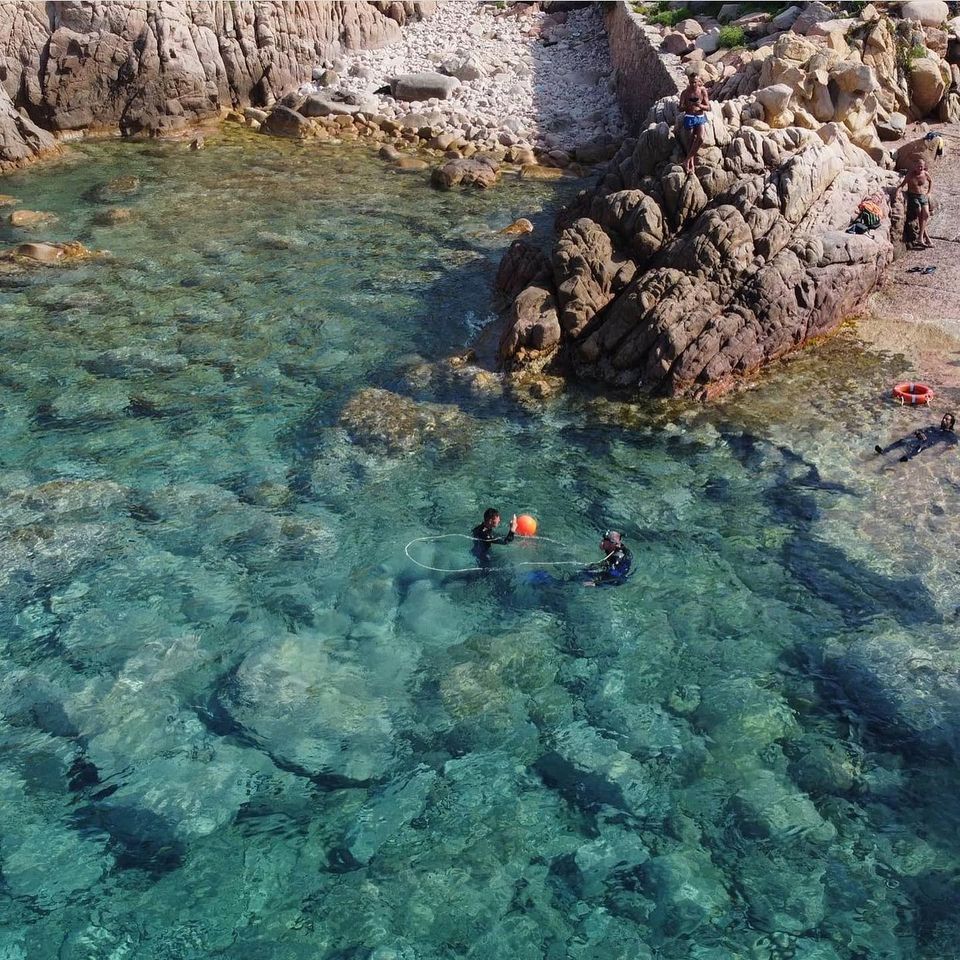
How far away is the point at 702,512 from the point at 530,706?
13.5 ft

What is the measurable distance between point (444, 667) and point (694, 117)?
35.1ft

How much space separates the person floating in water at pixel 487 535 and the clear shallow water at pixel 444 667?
0.35 m

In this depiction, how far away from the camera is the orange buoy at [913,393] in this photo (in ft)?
47.6

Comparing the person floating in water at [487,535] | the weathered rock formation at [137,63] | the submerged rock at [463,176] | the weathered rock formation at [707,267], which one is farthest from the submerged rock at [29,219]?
the person floating in water at [487,535]

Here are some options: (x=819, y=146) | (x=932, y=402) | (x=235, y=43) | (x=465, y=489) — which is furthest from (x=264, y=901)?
(x=235, y=43)

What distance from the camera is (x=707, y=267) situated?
15.5m

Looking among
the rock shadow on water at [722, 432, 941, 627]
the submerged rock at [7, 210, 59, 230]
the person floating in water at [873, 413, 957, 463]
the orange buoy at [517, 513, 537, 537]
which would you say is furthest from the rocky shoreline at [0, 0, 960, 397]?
the orange buoy at [517, 513, 537, 537]

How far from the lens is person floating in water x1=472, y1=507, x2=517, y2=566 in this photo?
1164 cm

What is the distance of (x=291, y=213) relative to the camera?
884 inches

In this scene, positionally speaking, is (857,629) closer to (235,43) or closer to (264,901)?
(264,901)

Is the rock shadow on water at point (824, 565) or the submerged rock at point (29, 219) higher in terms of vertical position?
the submerged rock at point (29, 219)

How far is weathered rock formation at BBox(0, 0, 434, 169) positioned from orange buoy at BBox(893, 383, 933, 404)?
20.2m

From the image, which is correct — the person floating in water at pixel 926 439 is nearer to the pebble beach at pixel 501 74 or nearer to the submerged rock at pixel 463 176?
the submerged rock at pixel 463 176

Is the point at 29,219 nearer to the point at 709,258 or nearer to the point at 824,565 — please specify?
the point at 709,258
